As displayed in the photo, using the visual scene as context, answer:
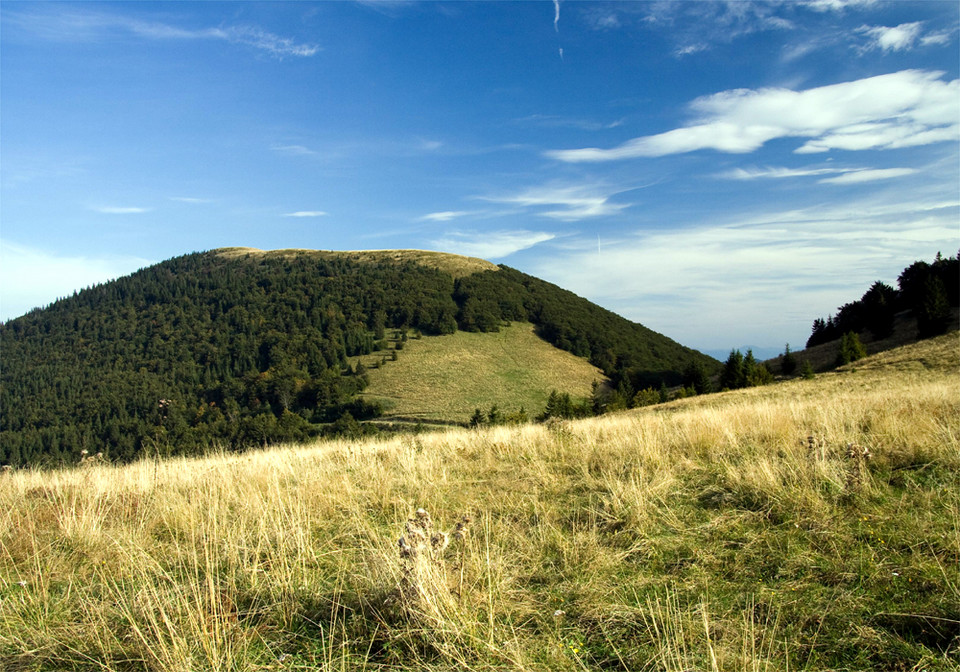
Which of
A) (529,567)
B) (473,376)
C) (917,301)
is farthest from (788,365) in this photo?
(473,376)

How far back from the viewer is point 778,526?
12.3 ft

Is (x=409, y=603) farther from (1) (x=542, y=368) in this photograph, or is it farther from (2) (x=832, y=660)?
(1) (x=542, y=368)

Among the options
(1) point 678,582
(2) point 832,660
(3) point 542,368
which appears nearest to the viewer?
(2) point 832,660

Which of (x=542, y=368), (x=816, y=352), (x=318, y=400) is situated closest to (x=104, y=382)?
(x=318, y=400)

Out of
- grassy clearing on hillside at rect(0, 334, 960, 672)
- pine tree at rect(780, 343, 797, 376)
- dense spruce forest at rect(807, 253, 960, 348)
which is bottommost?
pine tree at rect(780, 343, 797, 376)

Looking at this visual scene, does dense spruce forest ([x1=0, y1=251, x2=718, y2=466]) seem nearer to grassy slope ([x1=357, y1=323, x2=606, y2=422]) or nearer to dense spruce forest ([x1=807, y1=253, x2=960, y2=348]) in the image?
grassy slope ([x1=357, y1=323, x2=606, y2=422])

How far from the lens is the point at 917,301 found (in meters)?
49.7

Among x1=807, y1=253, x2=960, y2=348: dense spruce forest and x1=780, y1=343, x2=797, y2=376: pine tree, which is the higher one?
x1=807, y1=253, x2=960, y2=348: dense spruce forest

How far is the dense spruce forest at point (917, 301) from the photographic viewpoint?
137 ft

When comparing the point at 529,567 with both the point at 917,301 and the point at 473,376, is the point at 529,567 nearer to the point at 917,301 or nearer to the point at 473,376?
the point at 917,301

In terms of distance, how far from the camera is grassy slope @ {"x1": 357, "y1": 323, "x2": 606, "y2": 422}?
294 ft

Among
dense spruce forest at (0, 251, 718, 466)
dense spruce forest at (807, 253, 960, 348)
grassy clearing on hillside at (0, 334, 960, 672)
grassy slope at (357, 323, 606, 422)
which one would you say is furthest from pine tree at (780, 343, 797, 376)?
grassy clearing on hillside at (0, 334, 960, 672)

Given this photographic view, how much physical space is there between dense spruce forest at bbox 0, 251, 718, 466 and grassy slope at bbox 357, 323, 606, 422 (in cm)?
513

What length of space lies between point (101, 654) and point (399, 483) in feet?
10.9
